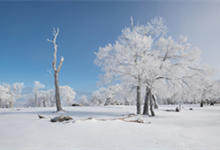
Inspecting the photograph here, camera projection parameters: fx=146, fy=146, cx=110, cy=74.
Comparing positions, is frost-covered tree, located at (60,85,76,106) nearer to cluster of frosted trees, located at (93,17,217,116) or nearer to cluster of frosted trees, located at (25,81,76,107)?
cluster of frosted trees, located at (25,81,76,107)

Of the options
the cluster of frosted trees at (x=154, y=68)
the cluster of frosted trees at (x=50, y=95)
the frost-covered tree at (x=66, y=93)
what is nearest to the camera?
the cluster of frosted trees at (x=154, y=68)

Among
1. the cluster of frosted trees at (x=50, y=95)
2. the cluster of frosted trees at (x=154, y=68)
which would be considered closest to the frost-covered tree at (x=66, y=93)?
the cluster of frosted trees at (x=50, y=95)

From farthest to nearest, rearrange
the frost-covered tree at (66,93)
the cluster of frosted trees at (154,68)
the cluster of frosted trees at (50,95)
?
the frost-covered tree at (66,93), the cluster of frosted trees at (50,95), the cluster of frosted trees at (154,68)

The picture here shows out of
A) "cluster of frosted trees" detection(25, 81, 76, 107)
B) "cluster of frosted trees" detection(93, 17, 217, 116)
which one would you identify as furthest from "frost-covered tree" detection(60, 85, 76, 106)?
"cluster of frosted trees" detection(93, 17, 217, 116)

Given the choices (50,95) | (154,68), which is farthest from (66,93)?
(154,68)

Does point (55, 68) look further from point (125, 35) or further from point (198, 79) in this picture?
point (198, 79)

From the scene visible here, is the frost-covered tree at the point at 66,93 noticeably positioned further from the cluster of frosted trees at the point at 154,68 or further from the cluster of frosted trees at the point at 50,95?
the cluster of frosted trees at the point at 154,68

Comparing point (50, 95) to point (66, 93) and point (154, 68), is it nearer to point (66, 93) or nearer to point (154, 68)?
point (66, 93)

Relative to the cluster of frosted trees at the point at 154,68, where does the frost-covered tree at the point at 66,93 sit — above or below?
below

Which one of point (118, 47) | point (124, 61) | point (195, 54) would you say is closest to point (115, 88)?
point (124, 61)

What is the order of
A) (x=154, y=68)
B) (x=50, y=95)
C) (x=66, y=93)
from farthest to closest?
(x=50, y=95), (x=66, y=93), (x=154, y=68)

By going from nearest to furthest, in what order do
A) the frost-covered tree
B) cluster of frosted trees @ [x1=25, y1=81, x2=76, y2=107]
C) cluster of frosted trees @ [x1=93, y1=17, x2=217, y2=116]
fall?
cluster of frosted trees @ [x1=93, y1=17, x2=217, y2=116], cluster of frosted trees @ [x1=25, y1=81, x2=76, y2=107], the frost-covered tree

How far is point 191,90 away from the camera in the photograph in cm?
1508

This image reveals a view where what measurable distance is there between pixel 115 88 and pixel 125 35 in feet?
19.8
